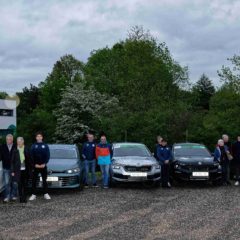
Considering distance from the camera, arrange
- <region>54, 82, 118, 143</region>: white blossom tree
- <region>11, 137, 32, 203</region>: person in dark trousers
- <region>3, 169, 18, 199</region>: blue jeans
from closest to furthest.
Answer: <region>11, 137, 32, 203</region>: person in dark trousers, <region>3, 169, 18, 199</region>: blue jeans, <region>54, 82, 118, 143</region>: white blossom tree

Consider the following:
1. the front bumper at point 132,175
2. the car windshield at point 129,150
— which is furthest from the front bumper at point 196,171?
the car windshield at point 129,150

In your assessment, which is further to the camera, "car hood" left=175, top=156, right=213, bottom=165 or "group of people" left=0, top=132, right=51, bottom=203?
"car hood" left=175, top=156, right=213, bottom=165

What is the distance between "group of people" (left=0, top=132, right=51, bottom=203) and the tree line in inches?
467

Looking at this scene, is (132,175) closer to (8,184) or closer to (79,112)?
(8,184)

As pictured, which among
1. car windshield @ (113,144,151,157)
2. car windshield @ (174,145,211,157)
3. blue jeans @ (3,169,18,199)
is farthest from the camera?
car windshield @ (174,145,211,157)

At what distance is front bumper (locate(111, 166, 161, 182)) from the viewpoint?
50.6 feet

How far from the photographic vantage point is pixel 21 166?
12.8 m

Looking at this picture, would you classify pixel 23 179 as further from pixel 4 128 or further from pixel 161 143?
pixel 4 128

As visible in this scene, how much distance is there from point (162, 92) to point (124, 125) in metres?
18.8

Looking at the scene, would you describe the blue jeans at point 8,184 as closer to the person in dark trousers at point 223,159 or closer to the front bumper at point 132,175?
the front bumper at point 132,175

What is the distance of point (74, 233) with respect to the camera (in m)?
8.78

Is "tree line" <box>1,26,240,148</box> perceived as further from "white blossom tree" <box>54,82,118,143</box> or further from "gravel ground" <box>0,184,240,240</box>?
"gravel ground" <box>0,184,240,240</box>

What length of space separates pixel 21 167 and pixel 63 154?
323 cm

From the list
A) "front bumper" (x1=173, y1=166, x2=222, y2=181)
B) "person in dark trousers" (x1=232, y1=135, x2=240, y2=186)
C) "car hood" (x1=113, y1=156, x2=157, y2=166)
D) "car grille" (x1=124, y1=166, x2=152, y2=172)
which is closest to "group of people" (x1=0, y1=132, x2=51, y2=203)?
"car grille" (x1=124, y1=166, x2=152, y2=172)
